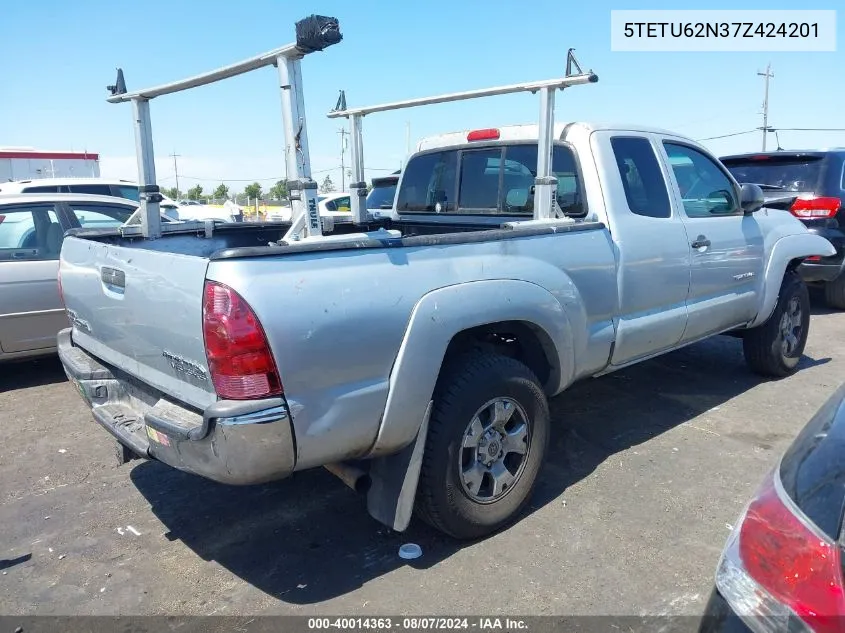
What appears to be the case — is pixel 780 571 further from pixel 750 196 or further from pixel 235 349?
pixel 750 196

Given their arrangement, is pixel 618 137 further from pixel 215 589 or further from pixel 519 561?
pixel 215 589

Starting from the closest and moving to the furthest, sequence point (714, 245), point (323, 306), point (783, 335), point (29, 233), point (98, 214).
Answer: point (323, 306)
point (714, 245)
point (783, 335)
point (29, 233)
point (98, 214)

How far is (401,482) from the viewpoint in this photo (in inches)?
113

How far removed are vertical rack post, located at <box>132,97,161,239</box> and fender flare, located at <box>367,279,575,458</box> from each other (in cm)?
Result: 188

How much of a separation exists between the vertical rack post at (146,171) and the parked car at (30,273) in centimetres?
222

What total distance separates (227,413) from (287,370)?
0.26 metres

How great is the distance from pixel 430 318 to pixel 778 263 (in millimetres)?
3615

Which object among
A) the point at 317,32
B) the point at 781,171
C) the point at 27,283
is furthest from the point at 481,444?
the point at 781,171

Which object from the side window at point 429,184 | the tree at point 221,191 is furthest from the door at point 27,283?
the tree at point 221,191

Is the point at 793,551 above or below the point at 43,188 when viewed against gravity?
below

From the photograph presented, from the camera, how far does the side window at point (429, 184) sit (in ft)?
15.7

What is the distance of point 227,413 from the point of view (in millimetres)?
2381

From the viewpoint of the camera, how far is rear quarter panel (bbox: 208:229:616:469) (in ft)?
7.85

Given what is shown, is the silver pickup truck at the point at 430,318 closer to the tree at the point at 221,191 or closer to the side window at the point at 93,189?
the side window at the point at 93,189
